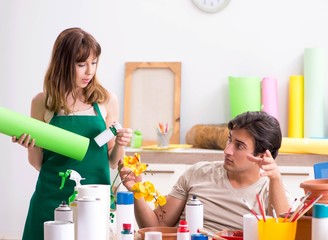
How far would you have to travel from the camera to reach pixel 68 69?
2.89m

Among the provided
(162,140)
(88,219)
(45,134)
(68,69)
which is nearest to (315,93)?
(162,140)

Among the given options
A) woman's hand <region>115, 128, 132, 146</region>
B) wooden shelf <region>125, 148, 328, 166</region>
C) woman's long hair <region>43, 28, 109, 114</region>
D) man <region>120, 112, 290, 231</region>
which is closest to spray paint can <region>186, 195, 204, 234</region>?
man <region>120, 112, 290, 231</region>

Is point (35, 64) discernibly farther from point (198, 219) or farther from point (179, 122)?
point (198, 219)

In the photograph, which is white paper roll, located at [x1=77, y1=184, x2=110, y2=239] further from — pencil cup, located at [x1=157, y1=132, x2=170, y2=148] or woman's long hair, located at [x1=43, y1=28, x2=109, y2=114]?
pencil cup, located at [x1=157, y1=132, x2=170, y2=148]

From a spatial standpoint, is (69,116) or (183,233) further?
(69,116)

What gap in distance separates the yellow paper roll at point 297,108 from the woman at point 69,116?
7.28ft

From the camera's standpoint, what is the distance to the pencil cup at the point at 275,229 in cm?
200

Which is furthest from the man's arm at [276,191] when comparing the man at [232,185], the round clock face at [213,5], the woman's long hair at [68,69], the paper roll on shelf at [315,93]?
the round clock face at [213,5]

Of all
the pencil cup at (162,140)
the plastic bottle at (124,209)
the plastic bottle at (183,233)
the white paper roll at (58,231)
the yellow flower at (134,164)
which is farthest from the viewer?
the pencil cup at (162,140)

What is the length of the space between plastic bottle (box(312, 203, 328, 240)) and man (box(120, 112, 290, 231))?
2.16 ft

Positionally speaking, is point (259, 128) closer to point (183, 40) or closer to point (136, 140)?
point (136, 140)

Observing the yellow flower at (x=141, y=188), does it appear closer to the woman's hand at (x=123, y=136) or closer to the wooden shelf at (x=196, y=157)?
the woman's hand at (x=123, y=136)

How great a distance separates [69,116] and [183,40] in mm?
2326

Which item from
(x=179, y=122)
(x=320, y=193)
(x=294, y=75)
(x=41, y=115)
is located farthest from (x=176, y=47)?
(x=320, y=193)
